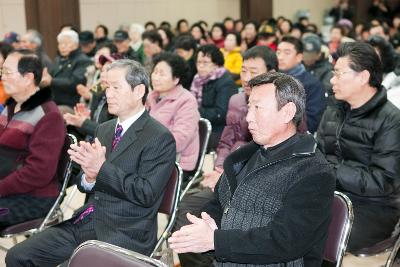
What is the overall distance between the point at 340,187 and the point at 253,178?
103 centimetres

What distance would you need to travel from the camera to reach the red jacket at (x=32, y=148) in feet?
9.80

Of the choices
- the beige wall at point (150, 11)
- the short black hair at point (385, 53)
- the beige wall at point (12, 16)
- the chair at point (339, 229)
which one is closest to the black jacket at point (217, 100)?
the short black hair at point (385, 53)

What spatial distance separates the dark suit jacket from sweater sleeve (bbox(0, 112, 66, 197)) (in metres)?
0.54

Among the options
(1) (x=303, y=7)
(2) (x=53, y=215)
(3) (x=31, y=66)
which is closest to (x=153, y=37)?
(3) (x=31, y=66)

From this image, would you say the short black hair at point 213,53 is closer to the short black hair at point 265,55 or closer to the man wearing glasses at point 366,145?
the short black hair at point 265,55

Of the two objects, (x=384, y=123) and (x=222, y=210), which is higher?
(x=384, y=123)

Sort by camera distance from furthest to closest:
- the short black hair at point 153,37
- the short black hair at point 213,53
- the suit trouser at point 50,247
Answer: the short black hair at point 153,37 → the short black hair at point 213,53 → the suit trouser at point 50,247

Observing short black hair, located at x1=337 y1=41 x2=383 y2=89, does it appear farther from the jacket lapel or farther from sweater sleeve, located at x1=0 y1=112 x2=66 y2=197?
sweater sleeve, located at x1=0 y1=112 x2=66 y2=197

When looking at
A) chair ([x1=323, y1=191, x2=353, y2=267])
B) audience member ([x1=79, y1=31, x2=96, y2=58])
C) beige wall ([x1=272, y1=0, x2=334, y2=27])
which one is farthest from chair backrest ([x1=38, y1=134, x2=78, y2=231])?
beige wall ([x1=272, y1=0, x2=334, y2=27])

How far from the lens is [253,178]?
1979mm

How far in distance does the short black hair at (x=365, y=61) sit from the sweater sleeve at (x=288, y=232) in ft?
3.70

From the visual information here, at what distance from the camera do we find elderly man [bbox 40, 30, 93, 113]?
227 inches

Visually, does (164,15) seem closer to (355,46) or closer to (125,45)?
(125,45)

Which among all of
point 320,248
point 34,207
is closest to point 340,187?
point 320,248
